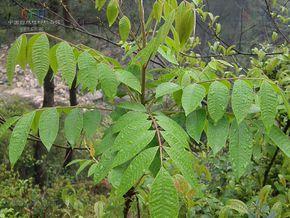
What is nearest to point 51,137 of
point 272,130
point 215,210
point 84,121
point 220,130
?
point 84,121

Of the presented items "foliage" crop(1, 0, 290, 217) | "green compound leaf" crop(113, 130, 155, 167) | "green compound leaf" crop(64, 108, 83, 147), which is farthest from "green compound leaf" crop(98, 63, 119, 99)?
"green compound leaf" crop(113, 130, 155, 167)

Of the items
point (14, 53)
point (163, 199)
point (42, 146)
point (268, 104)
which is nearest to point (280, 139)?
point (268, 104)

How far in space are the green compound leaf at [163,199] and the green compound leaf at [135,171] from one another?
0.05 meters

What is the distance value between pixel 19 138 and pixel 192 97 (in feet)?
1.34

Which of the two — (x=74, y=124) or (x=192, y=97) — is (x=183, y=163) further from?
(x=74, y=124)

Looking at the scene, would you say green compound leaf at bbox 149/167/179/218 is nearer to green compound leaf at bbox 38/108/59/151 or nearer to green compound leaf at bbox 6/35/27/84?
green compound leaf at bbox 38/108/59/151

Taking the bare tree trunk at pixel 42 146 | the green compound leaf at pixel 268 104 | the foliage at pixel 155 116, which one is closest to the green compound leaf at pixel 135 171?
the foliage at pixel 155 116

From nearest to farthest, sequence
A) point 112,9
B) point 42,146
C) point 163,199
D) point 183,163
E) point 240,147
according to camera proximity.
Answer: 1. point 163,199
2. point 183,163
3. point 240,147
4. point 112,9
5. point 42,146

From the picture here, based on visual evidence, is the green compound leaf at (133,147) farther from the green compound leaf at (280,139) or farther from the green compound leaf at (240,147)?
the green compound leaf at (280,139)

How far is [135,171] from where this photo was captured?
68cm

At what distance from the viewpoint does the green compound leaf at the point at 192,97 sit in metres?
0.89

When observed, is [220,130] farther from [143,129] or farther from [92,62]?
[92,62]

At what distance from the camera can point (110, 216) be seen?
1.65m

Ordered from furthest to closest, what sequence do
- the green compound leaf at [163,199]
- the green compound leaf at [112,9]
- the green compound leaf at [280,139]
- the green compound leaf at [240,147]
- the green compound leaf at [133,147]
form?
the green compound leaf at [112,9] → the green compound leaf at [280,139] → the green compound leaf at [240,147] → the green compound leaf at [133,147] → the green compound leaf at [163,199]
